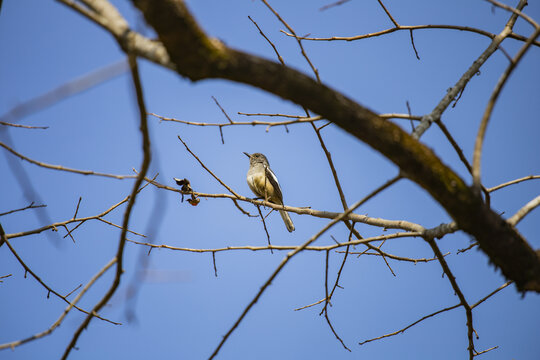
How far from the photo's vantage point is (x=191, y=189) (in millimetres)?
4219

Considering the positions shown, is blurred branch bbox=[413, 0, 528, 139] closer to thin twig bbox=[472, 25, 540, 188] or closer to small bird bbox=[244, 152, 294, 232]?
thin twig bbox=[472, 25, 540, 188]

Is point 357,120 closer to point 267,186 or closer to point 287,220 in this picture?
point 287,220

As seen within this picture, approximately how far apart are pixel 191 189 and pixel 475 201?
2748 mm

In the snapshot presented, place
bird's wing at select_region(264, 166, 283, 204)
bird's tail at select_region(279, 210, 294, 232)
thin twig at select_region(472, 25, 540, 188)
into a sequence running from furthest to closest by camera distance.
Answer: bird's wing at select_region(264, 166, 283, 204)
bird's tail at select_region(279, 210, 294, 232)
thin twig at select_region(472, 25, 540, 188)

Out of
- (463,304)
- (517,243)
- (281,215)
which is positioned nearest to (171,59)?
(517,243)

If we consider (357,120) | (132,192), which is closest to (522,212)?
(357,120)

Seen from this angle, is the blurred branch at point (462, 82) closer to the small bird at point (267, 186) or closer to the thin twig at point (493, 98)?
the thin twig at point (493, 98)

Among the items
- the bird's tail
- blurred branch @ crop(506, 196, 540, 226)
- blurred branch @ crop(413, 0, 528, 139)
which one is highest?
the bird's tail

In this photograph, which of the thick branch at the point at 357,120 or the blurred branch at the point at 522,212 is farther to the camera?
the blurred branch at the point at 522,212

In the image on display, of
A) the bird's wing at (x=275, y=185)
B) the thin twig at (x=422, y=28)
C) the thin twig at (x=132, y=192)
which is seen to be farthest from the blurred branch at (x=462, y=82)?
the bird's wing at (x=275, y=185)

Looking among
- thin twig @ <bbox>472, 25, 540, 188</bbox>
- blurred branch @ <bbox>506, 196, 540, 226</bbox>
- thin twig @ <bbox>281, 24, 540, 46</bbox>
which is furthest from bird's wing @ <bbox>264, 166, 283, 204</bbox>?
thin twig @ <bbox>472, 25, 540, 188</bbox>

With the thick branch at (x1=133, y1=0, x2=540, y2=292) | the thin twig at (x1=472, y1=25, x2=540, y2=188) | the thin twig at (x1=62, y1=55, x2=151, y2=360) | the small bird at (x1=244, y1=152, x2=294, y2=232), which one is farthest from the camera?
the small bird at (x1=244, y1=152, x2=294, y2=232)

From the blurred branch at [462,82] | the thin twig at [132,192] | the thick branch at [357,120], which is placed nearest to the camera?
the thin twig at [132,192]

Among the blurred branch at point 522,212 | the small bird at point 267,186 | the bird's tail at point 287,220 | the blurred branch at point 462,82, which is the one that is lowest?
the blurred branch at point 522,212
